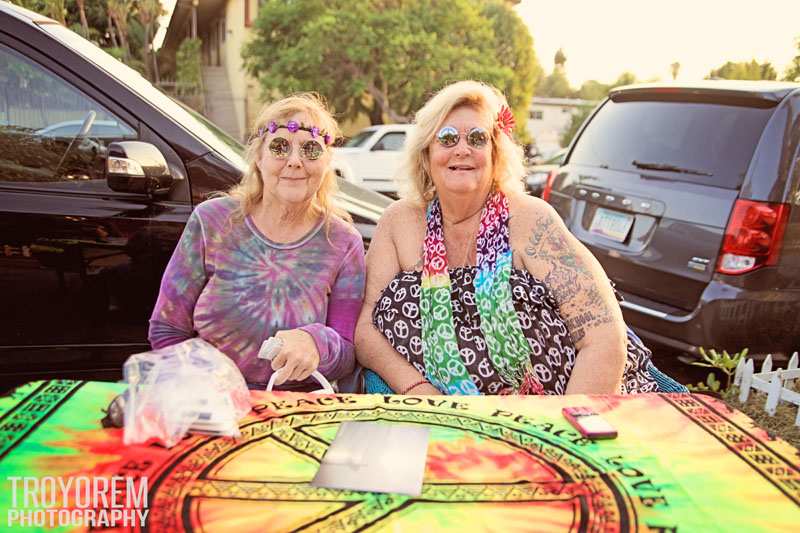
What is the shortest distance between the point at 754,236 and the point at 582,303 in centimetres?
178

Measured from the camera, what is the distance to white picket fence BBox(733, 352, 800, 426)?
3.48m

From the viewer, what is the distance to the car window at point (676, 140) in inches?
151

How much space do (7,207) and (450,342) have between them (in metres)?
1.94

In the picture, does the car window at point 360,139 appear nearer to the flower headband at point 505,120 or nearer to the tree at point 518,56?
the flower headband at point 505,120

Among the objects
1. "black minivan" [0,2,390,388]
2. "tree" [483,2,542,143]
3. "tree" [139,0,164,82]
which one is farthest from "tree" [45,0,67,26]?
"tree" [483,2,542,143]

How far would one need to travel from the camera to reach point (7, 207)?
2.82 m

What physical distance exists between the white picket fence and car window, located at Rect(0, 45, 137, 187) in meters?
3.30

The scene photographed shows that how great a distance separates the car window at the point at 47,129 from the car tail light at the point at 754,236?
3.09 m

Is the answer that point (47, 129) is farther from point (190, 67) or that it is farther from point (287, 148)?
point (190, 67)

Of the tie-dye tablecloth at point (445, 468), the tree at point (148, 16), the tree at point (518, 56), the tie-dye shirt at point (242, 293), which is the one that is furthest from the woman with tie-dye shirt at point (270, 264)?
the tree at point (518, 56)

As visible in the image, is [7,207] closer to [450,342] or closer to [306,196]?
[306,196]

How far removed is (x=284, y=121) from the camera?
8.17 feet

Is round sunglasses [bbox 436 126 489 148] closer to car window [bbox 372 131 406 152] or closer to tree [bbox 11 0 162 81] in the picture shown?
car window [bbox 372 131 406 152]

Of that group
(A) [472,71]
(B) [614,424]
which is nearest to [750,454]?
(B) [614,424]
